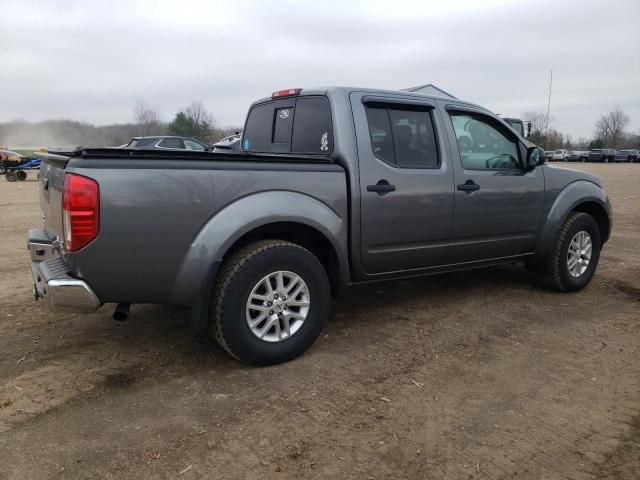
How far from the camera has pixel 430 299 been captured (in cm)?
495

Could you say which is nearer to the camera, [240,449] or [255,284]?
[240,449]

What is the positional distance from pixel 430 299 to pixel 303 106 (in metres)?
2.19

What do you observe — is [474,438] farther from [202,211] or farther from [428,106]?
[428,106]

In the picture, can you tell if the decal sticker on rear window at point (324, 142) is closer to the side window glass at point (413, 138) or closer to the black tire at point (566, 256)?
the side window glass at point (413, 138)

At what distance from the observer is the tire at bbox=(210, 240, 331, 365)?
3.22 metres

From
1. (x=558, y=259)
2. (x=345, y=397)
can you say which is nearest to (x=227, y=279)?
(x=345, y=397)

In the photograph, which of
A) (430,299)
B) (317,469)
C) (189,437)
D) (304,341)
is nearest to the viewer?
(317,469)

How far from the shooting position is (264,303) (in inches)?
133

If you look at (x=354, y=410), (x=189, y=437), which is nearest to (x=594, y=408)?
(x=354, y=410)

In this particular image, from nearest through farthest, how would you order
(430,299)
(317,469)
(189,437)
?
(317,469)
(189,437)
(430,299)

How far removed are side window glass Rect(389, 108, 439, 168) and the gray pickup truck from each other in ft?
0.04

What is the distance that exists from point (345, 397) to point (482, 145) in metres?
2.69

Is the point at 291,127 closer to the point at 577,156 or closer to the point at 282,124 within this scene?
the point at 282,124

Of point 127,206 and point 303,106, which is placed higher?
point 303,106
